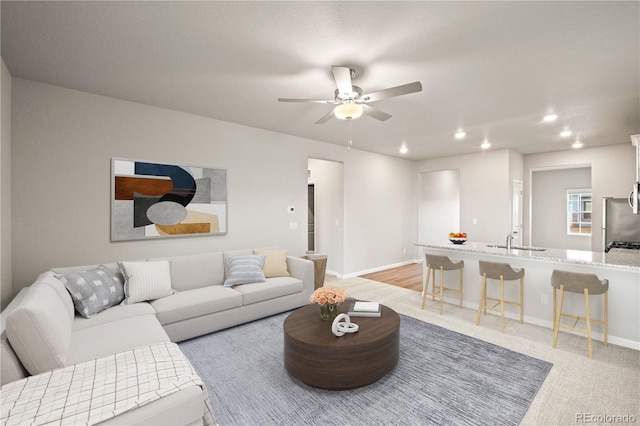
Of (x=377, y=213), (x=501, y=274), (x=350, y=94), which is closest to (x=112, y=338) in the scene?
(x=350, y=94)

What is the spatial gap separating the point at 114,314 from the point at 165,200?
4.80ft

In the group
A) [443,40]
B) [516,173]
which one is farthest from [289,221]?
[516,173]

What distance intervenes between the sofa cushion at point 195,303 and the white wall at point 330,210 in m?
2.91

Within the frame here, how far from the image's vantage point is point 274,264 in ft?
13.0

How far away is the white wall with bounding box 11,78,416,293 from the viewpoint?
110 inches

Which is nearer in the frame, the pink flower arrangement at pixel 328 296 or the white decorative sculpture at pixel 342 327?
the white decorative sculpture at pixel 342 327

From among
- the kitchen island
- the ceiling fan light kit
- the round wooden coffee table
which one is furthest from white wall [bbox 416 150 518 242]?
the ceiling fan light kit

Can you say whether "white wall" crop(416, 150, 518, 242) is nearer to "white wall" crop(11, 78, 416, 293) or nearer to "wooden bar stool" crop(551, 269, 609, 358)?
"white wall" crop(11, 78, 416, 293)

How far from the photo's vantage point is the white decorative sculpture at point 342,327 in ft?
7.44

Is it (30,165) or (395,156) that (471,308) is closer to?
(395,156)

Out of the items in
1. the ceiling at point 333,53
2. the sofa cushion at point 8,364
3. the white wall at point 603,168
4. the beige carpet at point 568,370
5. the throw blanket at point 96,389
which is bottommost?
the beige carpet at point 568,370

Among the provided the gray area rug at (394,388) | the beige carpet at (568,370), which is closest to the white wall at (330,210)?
the beige carpet at (568,370)

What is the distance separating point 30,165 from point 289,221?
3.20 m

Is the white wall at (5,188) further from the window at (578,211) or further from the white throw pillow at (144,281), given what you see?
the window at (578,211)
